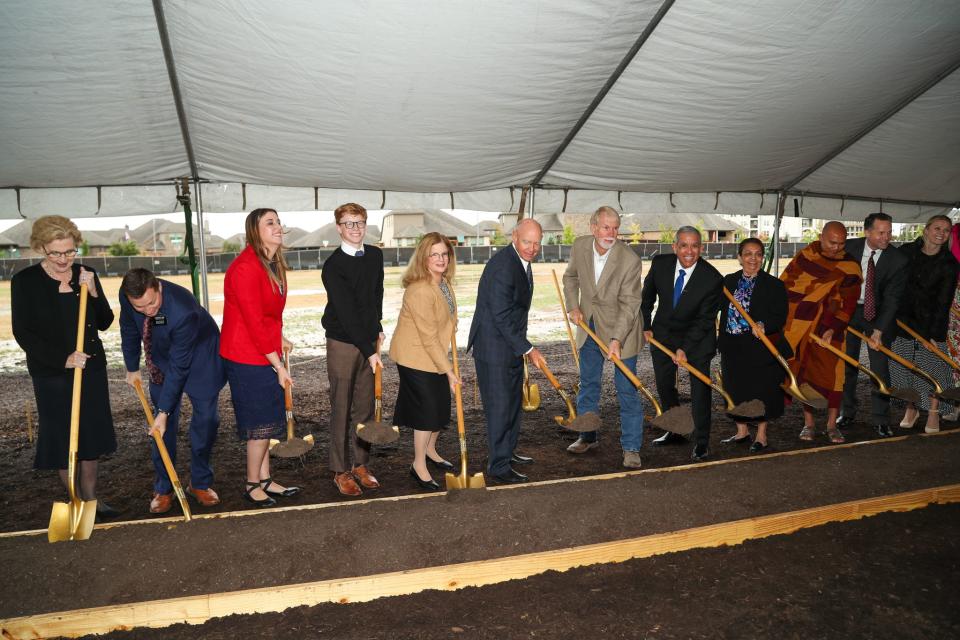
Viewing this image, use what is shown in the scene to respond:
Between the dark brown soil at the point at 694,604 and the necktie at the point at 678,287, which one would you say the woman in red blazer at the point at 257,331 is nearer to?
the dark brown soil at the point at 694,604

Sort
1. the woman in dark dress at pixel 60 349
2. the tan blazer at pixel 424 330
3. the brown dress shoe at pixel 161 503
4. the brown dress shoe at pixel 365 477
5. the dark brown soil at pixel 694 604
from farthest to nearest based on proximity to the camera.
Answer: the brown dress shoe at pixel 365 477 < the tan blazer at pixel 424 330 < the brown dress shoe at pixel 161 503 < the woman in dark dress at pixel 60 349 < the dark brown soil at pixel 694 604

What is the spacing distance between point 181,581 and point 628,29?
3782 millimetres

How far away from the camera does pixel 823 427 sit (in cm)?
505

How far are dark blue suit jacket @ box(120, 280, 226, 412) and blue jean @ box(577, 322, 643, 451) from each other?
239 centimetres

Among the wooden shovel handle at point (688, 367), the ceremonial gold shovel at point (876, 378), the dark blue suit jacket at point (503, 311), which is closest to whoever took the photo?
the dark blue suit jacket at point (503, 311)

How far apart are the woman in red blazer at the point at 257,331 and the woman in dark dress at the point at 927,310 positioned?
4635mm

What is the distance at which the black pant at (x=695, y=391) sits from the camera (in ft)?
14.0

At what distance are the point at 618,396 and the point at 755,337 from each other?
116cm

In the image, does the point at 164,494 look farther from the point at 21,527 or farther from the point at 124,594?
the point at 124,594

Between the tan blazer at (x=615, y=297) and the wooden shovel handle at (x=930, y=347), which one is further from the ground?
the tan blazer at (x=615, y=297)

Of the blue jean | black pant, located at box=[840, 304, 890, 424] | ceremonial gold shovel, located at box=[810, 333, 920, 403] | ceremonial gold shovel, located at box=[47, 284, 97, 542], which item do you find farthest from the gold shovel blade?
black pant, located at box=[840, 304, 890, 424]

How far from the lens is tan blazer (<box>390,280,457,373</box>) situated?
11.3 feet

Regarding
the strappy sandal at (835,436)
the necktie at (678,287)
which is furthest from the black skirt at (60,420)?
the strappy sandal at (835,436)

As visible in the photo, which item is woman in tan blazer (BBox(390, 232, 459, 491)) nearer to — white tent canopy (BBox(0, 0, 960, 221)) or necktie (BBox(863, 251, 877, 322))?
white tent canopy (BBox(0, 0, 960, 221))
